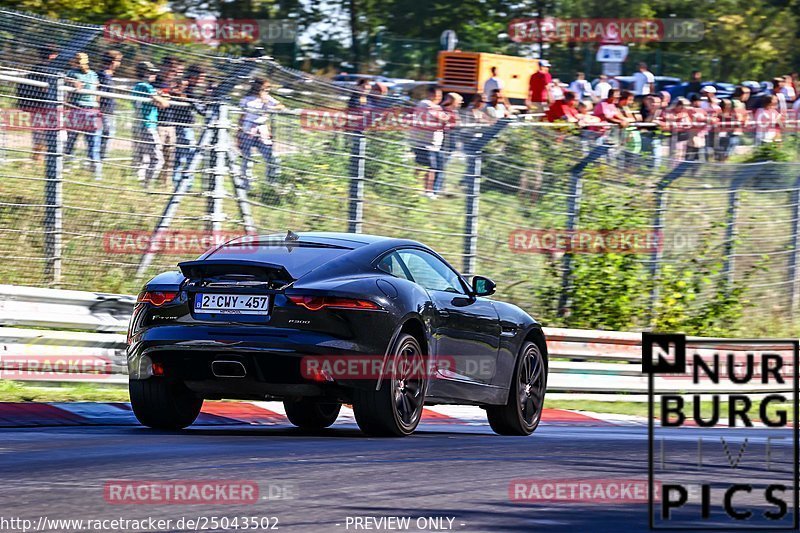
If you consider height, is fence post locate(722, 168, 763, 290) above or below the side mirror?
above

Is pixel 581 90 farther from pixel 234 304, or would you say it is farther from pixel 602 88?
pixel 234 304

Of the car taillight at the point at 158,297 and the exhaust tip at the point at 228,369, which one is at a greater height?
the car taillight at the point at 158,297

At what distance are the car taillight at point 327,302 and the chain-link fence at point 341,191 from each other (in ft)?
18.5

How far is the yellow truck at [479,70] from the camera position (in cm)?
3212

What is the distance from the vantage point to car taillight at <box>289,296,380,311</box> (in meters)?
8.33

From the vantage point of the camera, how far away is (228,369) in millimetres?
8375

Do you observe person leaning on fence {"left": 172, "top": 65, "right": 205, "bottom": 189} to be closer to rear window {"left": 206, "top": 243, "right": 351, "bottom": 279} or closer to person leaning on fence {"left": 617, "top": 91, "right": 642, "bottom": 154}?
rear window {"left": 206, "top": 243, "right": 351, "bottom": 279}

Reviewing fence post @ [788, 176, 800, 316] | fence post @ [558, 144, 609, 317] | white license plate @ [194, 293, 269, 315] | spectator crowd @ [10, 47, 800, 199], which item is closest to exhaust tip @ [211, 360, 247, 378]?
white license plate @ [194, 293, 269, 315]

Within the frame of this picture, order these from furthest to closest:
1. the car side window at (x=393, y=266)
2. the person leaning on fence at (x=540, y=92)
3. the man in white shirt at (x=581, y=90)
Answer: the man in white shirt at (x=581, y=90) → the person leaning on fence at (x=540, y=92) → the car side window at (x=393, y=266)

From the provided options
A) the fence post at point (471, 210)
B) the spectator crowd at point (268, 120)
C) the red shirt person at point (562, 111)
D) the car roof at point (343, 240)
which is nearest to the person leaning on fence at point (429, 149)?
the spectator crowd at point (268, 120)

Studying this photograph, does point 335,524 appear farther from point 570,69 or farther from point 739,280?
point 570,69

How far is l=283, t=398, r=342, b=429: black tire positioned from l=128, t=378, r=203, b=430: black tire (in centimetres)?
120

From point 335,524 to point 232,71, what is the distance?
958cm

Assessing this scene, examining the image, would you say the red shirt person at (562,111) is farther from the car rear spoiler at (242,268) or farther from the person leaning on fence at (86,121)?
the car rear spoiler at (242,268)
